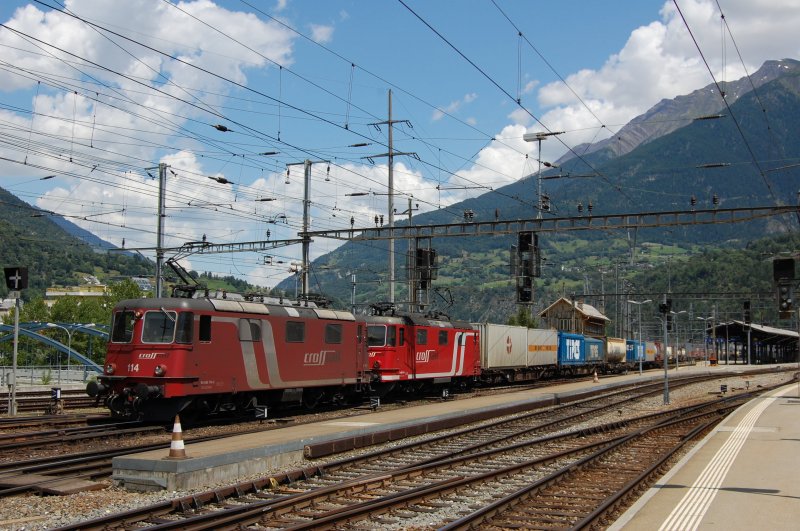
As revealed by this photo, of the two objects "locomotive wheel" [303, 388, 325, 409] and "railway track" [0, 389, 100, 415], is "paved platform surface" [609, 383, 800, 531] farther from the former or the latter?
"railway track" [0, 389, 100, 415]

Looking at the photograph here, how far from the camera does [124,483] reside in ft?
40.2

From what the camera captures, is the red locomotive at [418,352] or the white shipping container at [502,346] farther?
the white shipping container at [502,346]

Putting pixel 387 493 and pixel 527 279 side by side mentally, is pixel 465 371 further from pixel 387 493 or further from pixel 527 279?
pixel 387 493

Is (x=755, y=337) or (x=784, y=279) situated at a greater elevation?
(x=784, y=279)

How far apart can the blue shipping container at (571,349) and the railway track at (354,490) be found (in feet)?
114

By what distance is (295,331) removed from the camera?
77.2 feet

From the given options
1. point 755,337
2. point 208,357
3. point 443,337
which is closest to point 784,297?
point 443,337

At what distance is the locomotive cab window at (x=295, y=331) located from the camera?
23.2 metres

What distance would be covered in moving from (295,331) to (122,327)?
5283 millimetres

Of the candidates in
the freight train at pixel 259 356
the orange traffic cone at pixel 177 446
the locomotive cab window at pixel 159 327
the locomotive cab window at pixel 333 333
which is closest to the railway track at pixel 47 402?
the freight train at pixel 259 356

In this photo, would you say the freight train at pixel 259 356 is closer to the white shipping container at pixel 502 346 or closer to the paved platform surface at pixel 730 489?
the white shipping container at pixel 502 346

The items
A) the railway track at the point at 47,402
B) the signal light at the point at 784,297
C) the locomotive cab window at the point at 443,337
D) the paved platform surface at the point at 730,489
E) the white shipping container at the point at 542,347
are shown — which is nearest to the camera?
the paved platform surface at the point at 730,489

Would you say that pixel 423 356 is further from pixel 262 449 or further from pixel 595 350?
pixel 595 350

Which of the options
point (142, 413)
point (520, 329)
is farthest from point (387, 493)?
point (520, 329)
